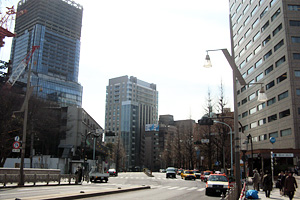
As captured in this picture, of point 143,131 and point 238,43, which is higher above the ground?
point 238,43

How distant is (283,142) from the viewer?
52.1m

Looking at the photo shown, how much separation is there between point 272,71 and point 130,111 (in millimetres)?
111584

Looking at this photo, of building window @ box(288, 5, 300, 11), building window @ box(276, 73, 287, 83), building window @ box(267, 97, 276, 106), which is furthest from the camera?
building window @ box(267, 97, 276, 106)

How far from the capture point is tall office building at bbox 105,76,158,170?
157 meters

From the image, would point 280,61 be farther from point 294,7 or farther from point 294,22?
point 294,7

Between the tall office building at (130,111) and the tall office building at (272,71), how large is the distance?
91411 mm

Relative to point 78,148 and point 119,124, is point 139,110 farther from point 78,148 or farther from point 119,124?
point 78,148

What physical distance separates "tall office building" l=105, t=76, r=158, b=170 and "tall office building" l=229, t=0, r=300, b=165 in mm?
91411

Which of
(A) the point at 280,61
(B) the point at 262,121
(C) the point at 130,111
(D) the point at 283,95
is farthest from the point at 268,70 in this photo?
(C) the point at 130,111

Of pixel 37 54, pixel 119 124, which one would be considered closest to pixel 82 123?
pixel 119 124

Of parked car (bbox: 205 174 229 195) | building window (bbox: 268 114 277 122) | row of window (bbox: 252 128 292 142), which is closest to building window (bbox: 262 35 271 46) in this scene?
building window (bbox: 268 114 277 122)

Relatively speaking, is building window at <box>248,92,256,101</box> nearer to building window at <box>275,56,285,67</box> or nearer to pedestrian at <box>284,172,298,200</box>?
building window at <box>275,56,285,67</box>

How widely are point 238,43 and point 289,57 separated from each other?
97.8ft

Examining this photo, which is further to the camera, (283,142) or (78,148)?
(78,148)
